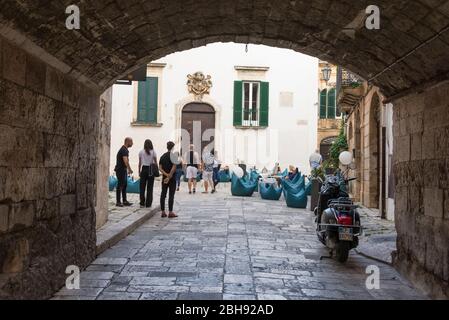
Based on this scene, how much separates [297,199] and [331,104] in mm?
13910

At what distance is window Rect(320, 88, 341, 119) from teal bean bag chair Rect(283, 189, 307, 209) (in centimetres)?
1344

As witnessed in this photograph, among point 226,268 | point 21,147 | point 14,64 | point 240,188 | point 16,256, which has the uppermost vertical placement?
point 14,64

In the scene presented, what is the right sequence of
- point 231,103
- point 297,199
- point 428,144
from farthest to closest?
point 231,103, point 297,199, point 428,144

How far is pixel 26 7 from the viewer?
126 inches

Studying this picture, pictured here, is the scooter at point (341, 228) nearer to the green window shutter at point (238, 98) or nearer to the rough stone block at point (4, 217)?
the rough stone block at point (4, 217)

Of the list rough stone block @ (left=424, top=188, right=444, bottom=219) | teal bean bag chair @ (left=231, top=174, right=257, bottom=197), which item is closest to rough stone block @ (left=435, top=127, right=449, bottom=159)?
rough stone block @ (left=424, top=188, right=444, bottom=219)

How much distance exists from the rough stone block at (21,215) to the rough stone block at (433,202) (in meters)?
3.40

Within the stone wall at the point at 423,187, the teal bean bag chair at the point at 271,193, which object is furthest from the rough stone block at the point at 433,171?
the teal bean bag chair at the point at 271,193

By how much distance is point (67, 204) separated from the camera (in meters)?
4.71

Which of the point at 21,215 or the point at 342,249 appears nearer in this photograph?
the point at 21,215

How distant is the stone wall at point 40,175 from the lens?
3436 mm

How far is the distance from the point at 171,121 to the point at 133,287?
1789 cm

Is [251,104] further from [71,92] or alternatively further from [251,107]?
[71,92]

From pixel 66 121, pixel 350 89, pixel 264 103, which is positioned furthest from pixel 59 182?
pixel 264 103
